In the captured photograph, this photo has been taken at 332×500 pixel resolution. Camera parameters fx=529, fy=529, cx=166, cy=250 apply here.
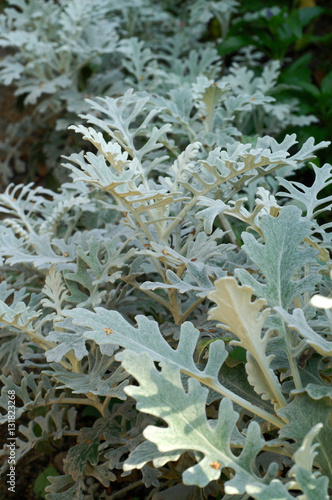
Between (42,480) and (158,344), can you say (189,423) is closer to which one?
(158,344)

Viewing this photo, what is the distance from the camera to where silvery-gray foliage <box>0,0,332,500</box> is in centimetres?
76

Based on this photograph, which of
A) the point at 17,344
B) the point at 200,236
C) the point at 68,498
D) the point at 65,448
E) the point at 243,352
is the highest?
the point at 200,236

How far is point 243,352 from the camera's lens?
3.45 ft

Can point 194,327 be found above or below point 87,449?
above

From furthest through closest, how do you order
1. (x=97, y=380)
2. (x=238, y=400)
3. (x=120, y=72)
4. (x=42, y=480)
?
(x=120, y=72)
(x=42, y=480)
(x=97, y=380)
(x=238, y=400)

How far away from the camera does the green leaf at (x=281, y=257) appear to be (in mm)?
911

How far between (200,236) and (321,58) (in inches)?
96.8

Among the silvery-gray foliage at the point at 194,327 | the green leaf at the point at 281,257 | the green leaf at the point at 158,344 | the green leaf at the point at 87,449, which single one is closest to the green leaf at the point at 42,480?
the silvery-gray foliage at the point at 194,327

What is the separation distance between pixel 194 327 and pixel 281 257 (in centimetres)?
27

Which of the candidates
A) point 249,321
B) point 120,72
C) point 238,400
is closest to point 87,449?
point 238,400

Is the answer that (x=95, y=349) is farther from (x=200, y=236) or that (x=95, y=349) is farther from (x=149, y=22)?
(x=149, y=22)

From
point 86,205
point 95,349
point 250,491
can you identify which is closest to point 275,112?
point 86,205

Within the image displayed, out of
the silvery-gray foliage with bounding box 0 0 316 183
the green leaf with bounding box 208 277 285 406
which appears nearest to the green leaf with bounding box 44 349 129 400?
the green leaf with bounding box 208 277 285 406

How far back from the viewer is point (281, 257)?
3.07 feet
